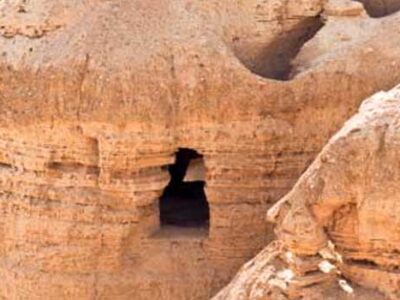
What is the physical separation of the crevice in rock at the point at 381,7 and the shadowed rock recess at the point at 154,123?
Answer: 2.20 feet

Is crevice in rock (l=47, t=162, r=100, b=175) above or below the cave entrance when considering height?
above

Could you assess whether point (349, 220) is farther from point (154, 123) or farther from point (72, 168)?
point (72, 168)

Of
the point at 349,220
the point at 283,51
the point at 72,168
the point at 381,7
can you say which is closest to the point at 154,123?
the point at 72,168

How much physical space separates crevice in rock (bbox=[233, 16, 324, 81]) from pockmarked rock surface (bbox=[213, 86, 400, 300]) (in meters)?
2.18

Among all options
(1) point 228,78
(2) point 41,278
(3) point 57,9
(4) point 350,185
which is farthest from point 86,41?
(4) point 350,185

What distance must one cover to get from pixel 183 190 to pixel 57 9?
2487 millimetres

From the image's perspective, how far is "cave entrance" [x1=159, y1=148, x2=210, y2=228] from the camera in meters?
11.8

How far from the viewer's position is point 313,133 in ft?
37.7

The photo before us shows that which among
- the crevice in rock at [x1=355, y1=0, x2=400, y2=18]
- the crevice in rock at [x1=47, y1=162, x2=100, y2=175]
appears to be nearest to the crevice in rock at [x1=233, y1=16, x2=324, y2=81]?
the crevice in rock at [x1=355, y1=0, x2=400, y2=18]

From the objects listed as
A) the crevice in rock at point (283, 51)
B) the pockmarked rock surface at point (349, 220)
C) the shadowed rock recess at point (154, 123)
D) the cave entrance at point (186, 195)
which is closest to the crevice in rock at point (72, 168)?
the shadowed rock recess at point (154, 123)

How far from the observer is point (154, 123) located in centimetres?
1115

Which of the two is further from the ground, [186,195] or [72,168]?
[72,168]

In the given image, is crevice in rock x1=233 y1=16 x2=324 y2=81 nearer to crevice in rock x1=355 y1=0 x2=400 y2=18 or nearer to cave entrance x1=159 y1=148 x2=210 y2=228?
crevice in rock x1=355 y1=0 x2=400 y2=18

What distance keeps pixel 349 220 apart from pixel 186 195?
349 cm
